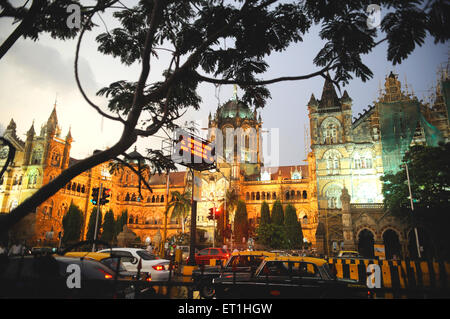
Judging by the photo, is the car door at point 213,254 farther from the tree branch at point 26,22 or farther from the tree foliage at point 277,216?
the tree foliage at point 277,216

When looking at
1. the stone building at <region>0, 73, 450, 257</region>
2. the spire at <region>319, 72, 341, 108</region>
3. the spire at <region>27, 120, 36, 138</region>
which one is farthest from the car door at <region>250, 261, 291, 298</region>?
the spire at <region>27, 120, 36, 138</region>

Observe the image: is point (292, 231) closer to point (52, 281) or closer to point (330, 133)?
point (330, 133)

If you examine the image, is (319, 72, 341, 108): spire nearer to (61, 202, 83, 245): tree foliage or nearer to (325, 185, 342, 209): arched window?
(325, 185, 342, 209): arched window

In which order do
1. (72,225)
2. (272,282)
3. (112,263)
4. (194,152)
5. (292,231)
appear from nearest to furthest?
(272,282), (112,263), (194,152), (292,231), (72,225)

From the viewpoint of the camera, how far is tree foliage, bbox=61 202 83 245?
1762 inches

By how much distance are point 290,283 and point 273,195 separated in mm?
51313

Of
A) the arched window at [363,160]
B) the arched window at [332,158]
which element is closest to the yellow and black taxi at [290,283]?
the arched window at [332,158]

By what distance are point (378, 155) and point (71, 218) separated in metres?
49.2

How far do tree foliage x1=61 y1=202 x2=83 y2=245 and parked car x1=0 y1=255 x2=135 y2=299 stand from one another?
150ft

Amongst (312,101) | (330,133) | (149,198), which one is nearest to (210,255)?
(330,133)

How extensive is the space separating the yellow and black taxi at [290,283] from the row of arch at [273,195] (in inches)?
1967

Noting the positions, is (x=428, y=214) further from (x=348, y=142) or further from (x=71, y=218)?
(x=71, y=218)

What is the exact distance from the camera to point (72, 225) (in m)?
45.9
